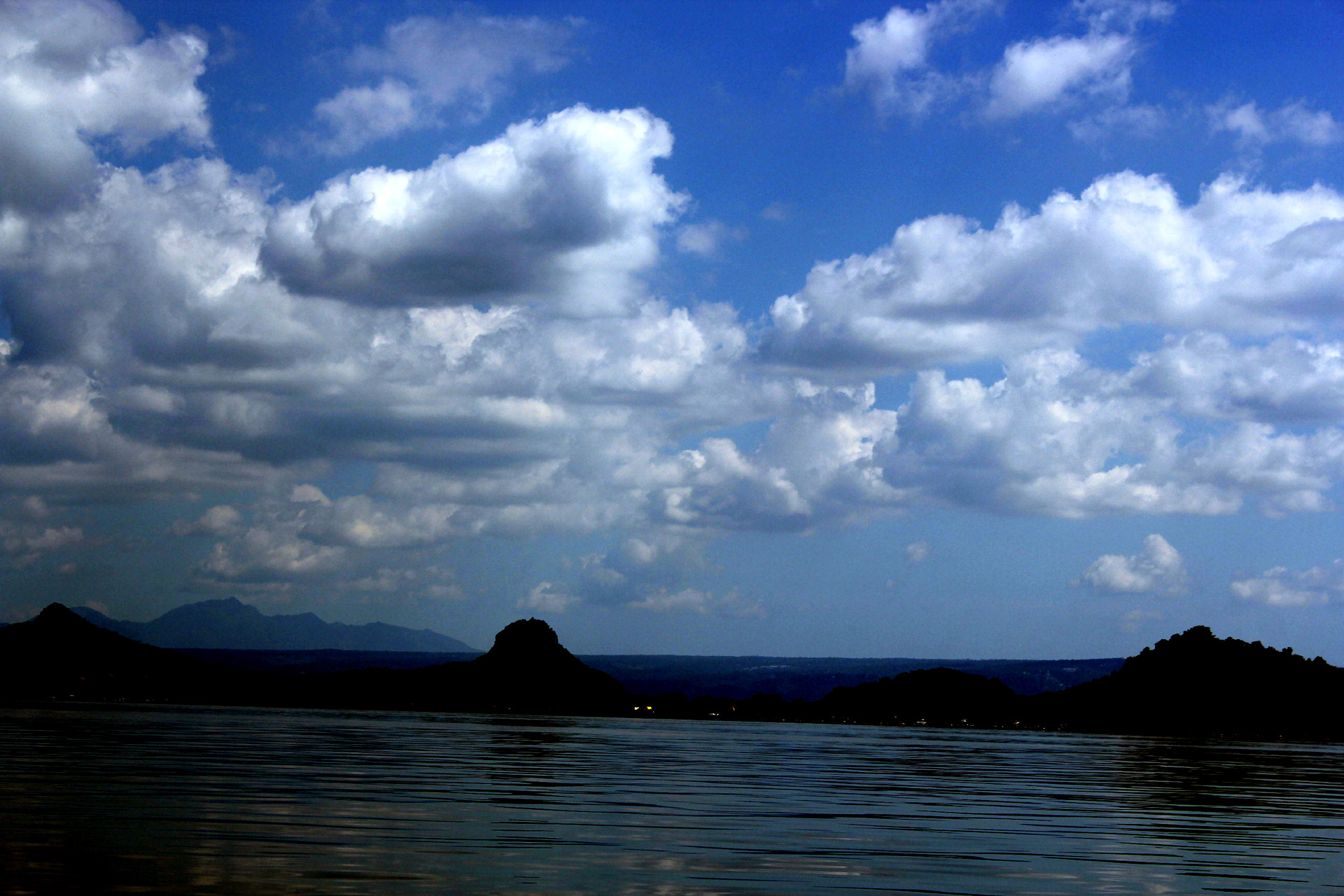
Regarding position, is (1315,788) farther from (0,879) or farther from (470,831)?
(0,879)

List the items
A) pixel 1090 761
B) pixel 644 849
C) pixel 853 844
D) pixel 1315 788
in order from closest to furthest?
pixel 644 849 → pixel 853 844 → pixel 1315 788 → pixel 1090 761

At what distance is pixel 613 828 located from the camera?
32.9m

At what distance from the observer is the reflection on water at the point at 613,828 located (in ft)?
75.9

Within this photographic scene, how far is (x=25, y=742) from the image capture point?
71500 mm

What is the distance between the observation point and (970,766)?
82625 millimetres

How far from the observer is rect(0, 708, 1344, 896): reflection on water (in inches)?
911


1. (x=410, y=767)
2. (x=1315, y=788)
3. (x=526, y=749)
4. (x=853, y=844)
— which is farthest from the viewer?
(x=526, y=749)

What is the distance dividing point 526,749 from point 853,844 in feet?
201

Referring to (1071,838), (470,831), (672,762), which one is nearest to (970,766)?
(672,762)

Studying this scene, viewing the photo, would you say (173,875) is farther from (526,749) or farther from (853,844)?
(526,749)

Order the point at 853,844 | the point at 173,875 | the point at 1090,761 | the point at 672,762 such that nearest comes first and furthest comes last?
the point at 173,875, the point at 853,844, the point at 672,762, the point at 1090,761

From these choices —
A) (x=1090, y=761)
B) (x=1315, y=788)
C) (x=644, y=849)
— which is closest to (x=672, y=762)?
(x=1315, y=788)

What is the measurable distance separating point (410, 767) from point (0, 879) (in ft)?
129

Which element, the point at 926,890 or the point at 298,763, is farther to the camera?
the point at 298,763
